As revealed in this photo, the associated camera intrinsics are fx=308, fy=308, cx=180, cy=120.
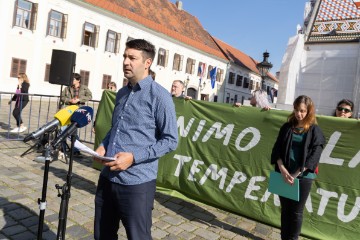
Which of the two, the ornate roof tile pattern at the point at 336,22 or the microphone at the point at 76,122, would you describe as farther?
the ornate roof tile pattern at the point at 336,22

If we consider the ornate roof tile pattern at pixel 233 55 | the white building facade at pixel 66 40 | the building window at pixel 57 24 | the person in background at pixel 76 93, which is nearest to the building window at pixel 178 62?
the white building facade at pixel 66 40

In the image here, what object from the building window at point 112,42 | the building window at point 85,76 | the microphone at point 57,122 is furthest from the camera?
the building window at point 112,42

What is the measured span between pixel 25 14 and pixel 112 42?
756 centimetres

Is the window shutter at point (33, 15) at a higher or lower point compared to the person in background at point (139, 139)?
higher

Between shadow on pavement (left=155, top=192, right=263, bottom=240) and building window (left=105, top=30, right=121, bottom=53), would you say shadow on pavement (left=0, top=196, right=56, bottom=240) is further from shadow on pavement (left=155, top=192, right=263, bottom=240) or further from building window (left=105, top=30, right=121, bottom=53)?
building window (left=105, top=30, right=121, bottom=53)

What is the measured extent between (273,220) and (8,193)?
12.0ft

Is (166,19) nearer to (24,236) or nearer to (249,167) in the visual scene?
(249,167)

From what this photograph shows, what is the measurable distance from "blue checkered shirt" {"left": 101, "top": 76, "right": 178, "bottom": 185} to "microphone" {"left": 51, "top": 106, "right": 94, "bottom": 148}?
232 millimetres

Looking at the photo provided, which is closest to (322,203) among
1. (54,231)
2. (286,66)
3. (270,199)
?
(270,199)

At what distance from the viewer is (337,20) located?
1612 cm

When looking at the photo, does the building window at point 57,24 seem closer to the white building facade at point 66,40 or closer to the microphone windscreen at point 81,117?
the white building facade at point 66,40

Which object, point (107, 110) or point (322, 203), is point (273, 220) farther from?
point (107, 110)

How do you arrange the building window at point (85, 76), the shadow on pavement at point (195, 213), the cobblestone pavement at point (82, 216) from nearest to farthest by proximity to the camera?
1. the cobblestone pavement at point (82, 216)
2. the shadow on pavement at point (195, 213)
3. the building window at point (85, 76)

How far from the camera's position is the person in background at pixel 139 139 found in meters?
2.14
